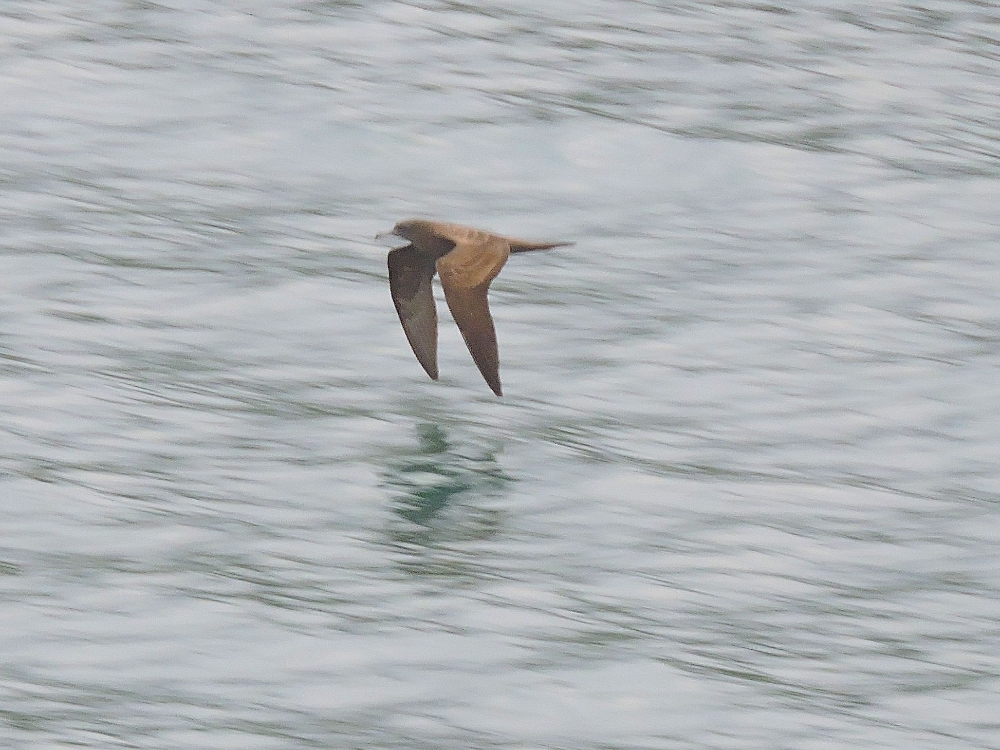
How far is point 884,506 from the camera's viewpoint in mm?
8859

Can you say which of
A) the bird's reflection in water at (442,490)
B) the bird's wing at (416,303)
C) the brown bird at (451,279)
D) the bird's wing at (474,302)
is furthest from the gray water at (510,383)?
the bird's wing at (474,302)

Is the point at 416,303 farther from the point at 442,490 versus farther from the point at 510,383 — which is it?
the point at 442,490

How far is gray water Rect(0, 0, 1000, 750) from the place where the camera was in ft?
23.9

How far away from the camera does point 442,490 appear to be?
879 centimetres

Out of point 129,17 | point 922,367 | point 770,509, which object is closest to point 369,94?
point 129,17

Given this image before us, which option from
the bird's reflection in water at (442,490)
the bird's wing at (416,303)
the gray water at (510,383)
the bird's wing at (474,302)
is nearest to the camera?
the gray water at (510,383)

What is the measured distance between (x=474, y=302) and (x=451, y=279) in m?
0.13

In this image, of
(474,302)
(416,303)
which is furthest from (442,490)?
(416,303)

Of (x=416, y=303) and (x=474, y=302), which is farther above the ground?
(x=474, y=302)

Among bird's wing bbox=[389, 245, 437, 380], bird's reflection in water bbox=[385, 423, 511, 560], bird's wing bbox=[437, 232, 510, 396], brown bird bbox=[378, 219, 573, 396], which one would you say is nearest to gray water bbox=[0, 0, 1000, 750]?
bird's reflection in water bbox=[385, 423, 511, 560]

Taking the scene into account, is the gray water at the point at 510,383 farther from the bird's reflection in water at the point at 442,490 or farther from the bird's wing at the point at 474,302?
the bird's wing at the point at 474,302

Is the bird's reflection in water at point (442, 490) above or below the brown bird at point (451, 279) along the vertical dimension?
below

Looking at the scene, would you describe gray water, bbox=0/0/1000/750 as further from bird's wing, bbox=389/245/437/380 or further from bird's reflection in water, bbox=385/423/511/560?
bird's wing, bbox=389/245/437/380

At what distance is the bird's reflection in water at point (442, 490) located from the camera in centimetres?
838
